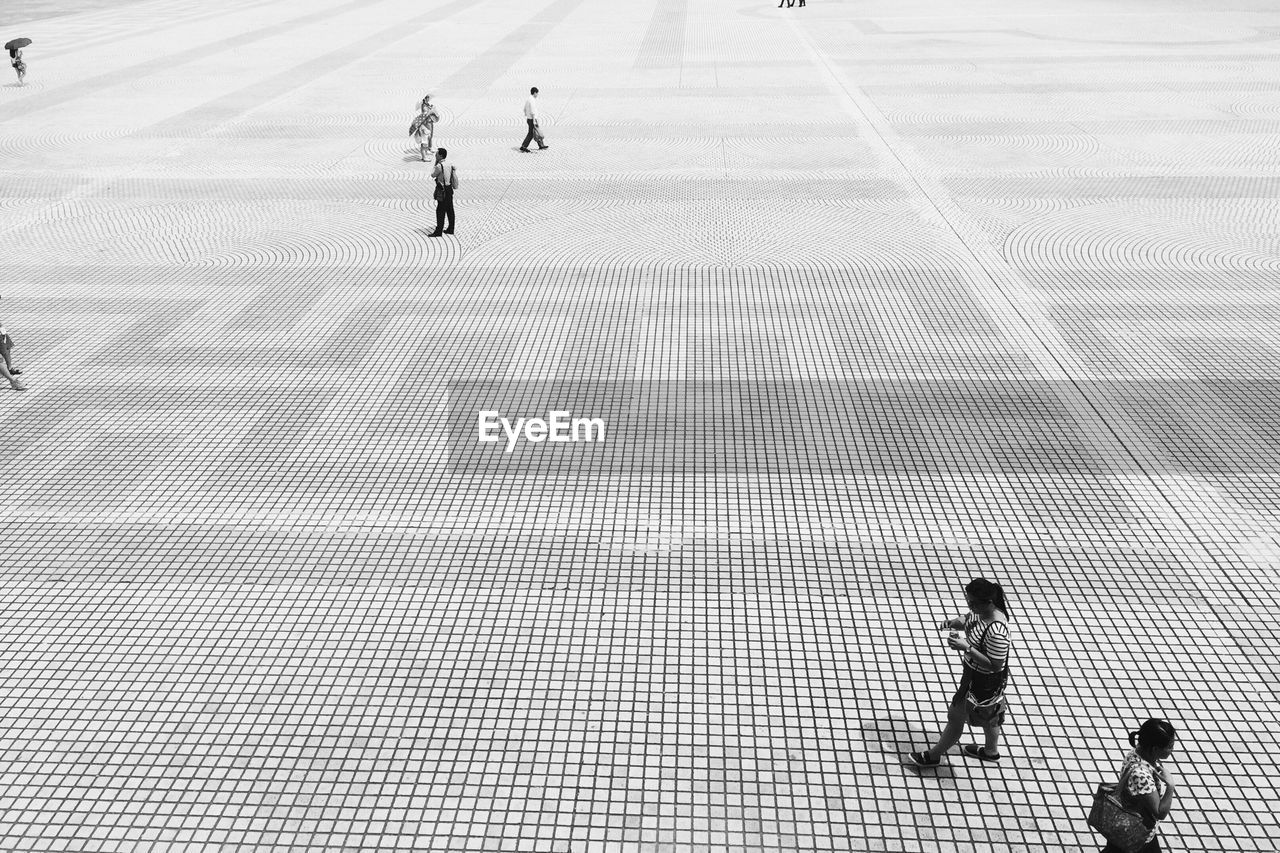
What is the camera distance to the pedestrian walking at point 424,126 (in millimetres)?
17383

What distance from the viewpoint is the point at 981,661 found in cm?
489

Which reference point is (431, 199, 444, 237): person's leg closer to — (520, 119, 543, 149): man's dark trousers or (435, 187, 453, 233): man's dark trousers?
(435, 187, 453, 233): man's dark trousers

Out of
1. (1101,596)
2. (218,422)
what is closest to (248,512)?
(218,422)

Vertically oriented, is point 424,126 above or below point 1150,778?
above

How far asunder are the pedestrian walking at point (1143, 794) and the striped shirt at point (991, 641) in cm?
74

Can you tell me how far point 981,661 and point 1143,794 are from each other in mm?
953

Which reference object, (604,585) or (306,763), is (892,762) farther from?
(306,763)

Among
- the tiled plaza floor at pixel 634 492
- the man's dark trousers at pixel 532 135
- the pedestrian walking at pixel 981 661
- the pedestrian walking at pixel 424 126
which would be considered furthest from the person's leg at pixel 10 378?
the man's dark trousers at pixel 532 135

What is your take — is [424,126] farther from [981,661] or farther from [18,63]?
[981,661]

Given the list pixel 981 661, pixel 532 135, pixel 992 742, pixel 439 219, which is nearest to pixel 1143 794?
pixel 981 661

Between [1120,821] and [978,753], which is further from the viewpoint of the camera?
[978,753]

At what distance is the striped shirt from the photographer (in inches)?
191

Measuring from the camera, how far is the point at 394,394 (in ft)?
30.8

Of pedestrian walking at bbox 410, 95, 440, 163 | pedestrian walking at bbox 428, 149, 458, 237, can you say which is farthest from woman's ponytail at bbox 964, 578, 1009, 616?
pedestrian walking at bbox 410, 95, 440, 163
